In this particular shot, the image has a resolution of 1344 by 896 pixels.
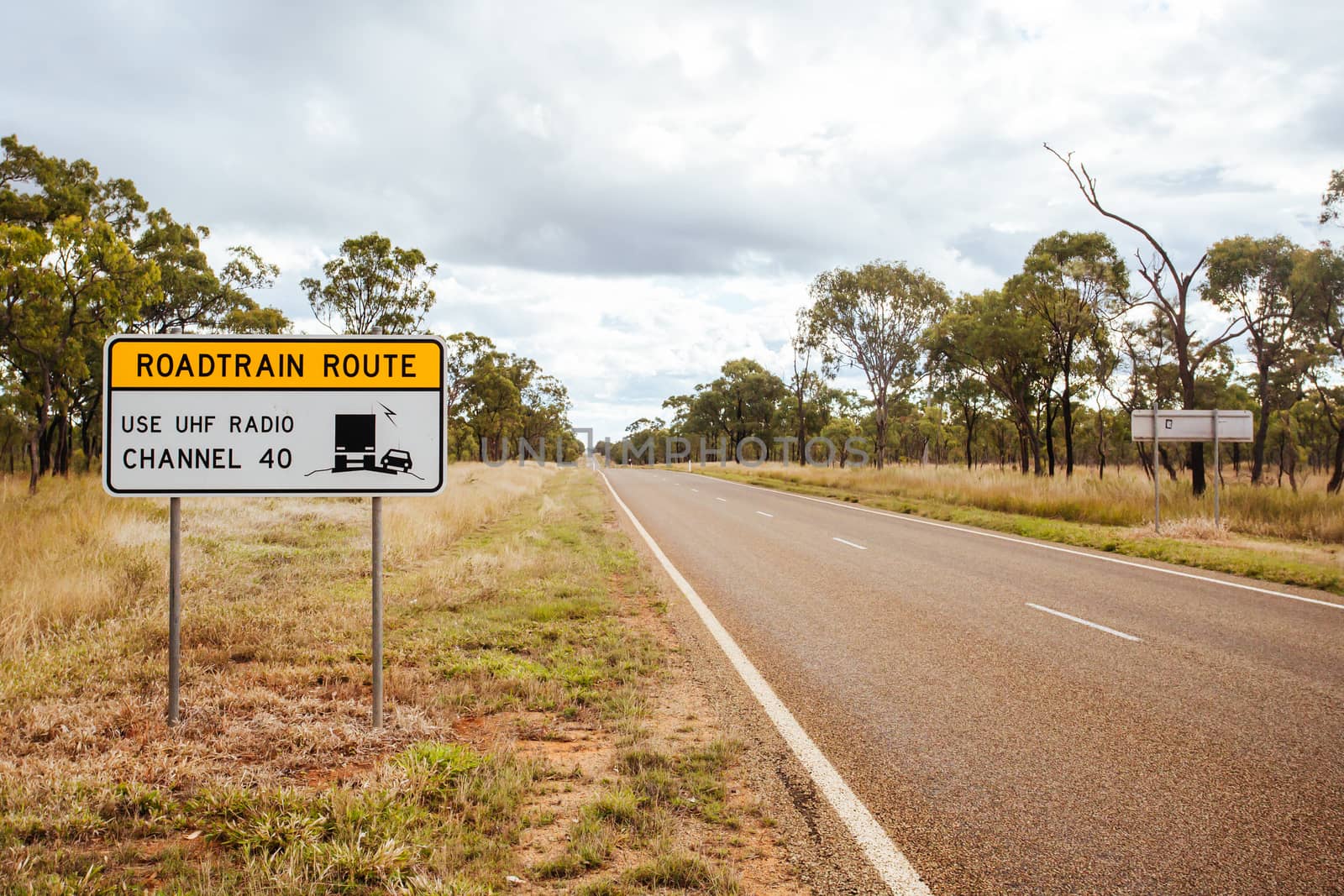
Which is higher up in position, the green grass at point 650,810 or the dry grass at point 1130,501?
the dry grass at point 1130,501

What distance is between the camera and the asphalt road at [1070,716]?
11.0 ft

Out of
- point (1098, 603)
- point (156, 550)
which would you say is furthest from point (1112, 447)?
point (156, 550)

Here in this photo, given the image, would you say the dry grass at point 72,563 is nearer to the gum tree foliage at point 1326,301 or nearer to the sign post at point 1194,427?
the sign post at point 1194,427

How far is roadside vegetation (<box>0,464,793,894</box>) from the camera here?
10.2 ft

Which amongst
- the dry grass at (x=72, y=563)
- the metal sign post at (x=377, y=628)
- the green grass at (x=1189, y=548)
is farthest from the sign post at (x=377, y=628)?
the green grass at (x=1189, y=548)

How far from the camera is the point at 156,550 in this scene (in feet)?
32.2

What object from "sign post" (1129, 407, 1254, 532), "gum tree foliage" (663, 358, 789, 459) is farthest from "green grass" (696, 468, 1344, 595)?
"gum tree foliage" (663, 358, 789, 459)

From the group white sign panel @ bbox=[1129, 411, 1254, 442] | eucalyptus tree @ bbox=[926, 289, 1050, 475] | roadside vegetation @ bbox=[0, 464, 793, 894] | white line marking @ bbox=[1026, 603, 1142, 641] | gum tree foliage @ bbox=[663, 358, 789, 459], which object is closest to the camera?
roadside vegetation @ bbox=[0, 464, 793, 894]

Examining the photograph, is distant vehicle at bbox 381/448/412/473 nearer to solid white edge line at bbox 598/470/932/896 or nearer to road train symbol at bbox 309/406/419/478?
road train symbol at bbox 309/406/419/478

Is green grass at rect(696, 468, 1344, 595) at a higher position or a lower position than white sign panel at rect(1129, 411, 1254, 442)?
lower

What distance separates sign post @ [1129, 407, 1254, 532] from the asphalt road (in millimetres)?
5599

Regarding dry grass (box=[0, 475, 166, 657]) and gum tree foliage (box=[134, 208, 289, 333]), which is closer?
dry grass (box=[0, 475, 166, 657])

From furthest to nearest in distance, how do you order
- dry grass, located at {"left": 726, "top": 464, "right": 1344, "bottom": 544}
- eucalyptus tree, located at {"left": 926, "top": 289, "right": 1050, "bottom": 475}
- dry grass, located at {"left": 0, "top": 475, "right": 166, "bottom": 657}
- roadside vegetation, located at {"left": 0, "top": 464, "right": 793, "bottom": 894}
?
eucalyptus tree, located at {"left": 926, "top": 289, "right": 1050, "bottom": 475} < dry grass, located at {"left": 726, "top": 464, "right": 1344, "bottom": 544} < dry grass, located at {"left": 0, "top": 475, "right": 166, "bottom": 657} < roadside vegetation, located at {"left": 0, "top": 464, "right": 793, "bottom": 894}

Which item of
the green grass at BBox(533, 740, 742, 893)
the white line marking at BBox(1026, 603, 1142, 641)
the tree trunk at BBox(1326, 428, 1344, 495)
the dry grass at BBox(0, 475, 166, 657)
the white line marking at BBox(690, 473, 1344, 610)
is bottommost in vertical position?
the white line marking at BBox(690, 473, 1344, 610)
